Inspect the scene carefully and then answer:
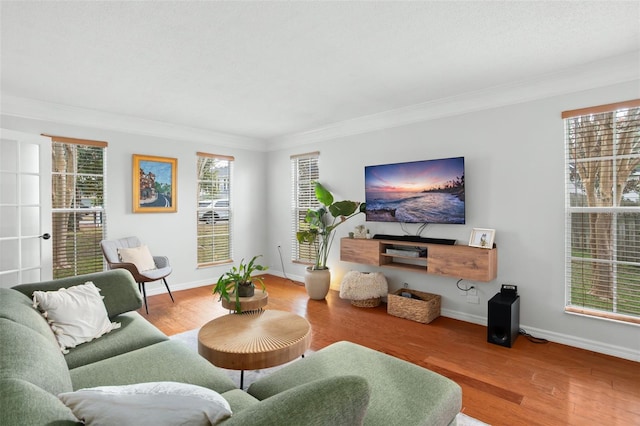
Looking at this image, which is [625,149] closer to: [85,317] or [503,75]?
[503,75]

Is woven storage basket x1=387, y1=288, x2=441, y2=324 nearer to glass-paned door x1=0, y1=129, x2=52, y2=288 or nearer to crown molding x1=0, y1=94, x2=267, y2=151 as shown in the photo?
crown molding x1=0, y1=94, x2=267, y2=151

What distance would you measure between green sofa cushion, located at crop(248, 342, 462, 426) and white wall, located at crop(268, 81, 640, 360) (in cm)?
221

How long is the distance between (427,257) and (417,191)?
803 mm

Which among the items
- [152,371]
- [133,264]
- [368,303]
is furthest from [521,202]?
[133,264]

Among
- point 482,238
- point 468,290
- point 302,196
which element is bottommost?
point 468,290

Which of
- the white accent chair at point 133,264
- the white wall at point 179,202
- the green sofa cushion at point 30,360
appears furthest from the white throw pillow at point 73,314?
the white wall at point 179,202

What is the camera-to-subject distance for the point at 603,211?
2934 mm

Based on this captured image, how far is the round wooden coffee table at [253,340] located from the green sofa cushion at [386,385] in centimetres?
21

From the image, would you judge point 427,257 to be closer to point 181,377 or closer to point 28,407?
point 181,377

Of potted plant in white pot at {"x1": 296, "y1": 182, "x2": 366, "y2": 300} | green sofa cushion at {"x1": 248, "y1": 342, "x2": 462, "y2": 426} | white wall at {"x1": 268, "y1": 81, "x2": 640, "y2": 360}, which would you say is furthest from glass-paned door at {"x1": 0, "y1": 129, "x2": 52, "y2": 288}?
white wall at {"x1": 268, "y1": 81, "x2": 640, "y2": 360}

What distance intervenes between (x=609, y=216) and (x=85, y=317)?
13.8 feet

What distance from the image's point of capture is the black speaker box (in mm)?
3027

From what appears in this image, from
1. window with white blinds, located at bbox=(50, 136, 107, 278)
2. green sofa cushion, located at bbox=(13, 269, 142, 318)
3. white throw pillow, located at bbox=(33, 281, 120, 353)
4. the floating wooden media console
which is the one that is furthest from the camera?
window with white blinds, located at bbox=(50, 136, 107, 278)

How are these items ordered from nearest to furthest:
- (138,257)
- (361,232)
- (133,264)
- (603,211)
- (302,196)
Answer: (603,211) < (133,264) < (138,257) < (361,232) < (302,196)
